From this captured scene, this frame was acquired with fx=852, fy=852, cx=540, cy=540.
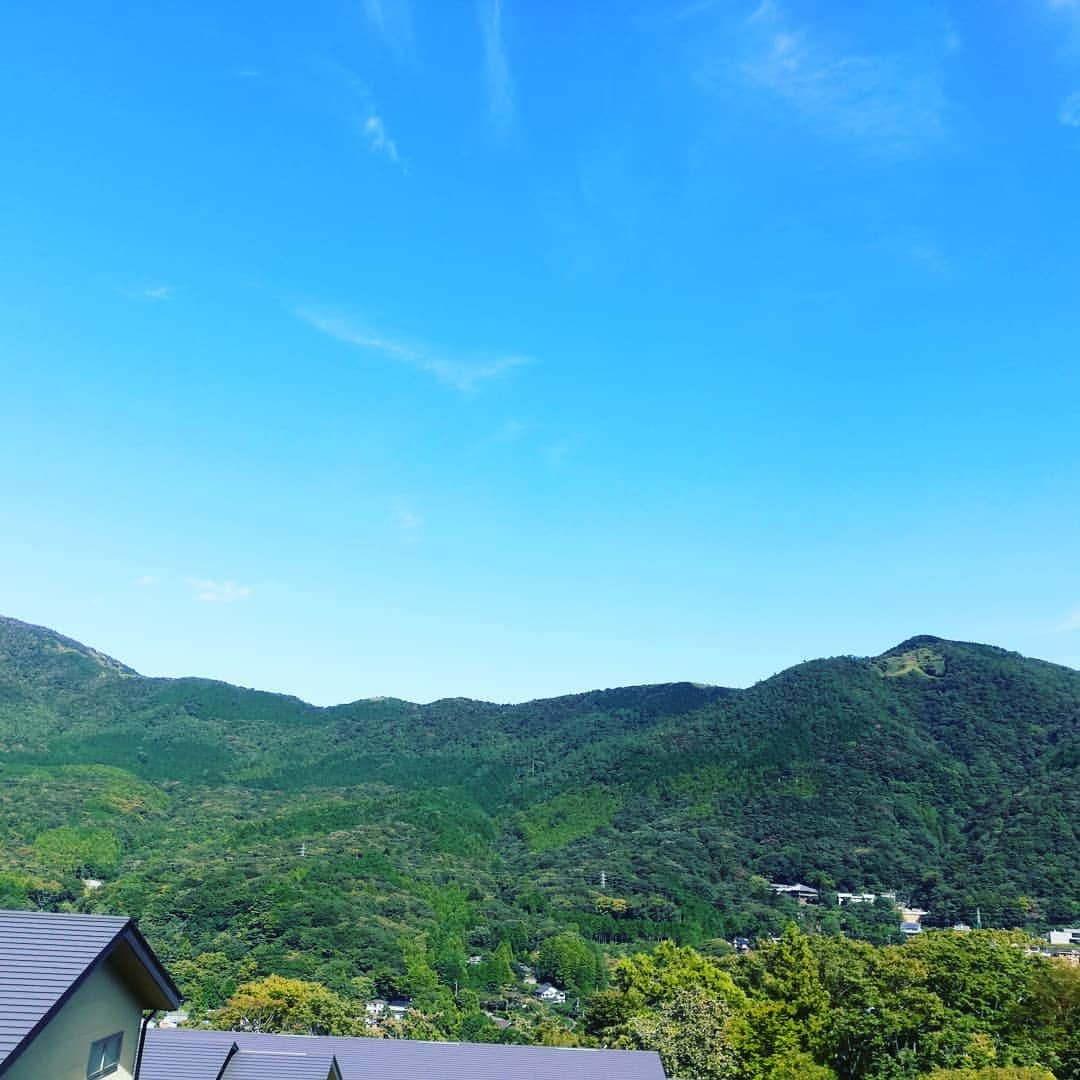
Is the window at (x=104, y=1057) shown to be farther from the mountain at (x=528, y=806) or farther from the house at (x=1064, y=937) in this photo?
the house at (x=1064, y=937)

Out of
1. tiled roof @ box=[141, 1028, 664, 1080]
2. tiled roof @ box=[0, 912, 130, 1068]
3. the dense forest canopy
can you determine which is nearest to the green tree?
the dense forest canopy

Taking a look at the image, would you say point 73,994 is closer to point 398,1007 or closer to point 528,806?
point 398,1007

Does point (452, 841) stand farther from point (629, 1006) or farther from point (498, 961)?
point (629, 1006)

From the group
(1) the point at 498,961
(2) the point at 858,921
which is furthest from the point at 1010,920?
(1) the point at 498,961

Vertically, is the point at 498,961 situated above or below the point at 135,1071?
below

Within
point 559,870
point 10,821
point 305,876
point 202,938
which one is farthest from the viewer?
point 559,870

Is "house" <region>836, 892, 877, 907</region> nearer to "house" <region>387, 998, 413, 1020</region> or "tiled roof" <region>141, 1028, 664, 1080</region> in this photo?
"house" <region>387, 998, 413, 1020</region>

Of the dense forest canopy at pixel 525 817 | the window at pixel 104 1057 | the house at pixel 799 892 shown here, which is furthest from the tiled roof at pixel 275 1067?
the house at pixel 799 892

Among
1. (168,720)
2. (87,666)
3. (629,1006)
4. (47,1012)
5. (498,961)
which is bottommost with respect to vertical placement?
(498,961)
